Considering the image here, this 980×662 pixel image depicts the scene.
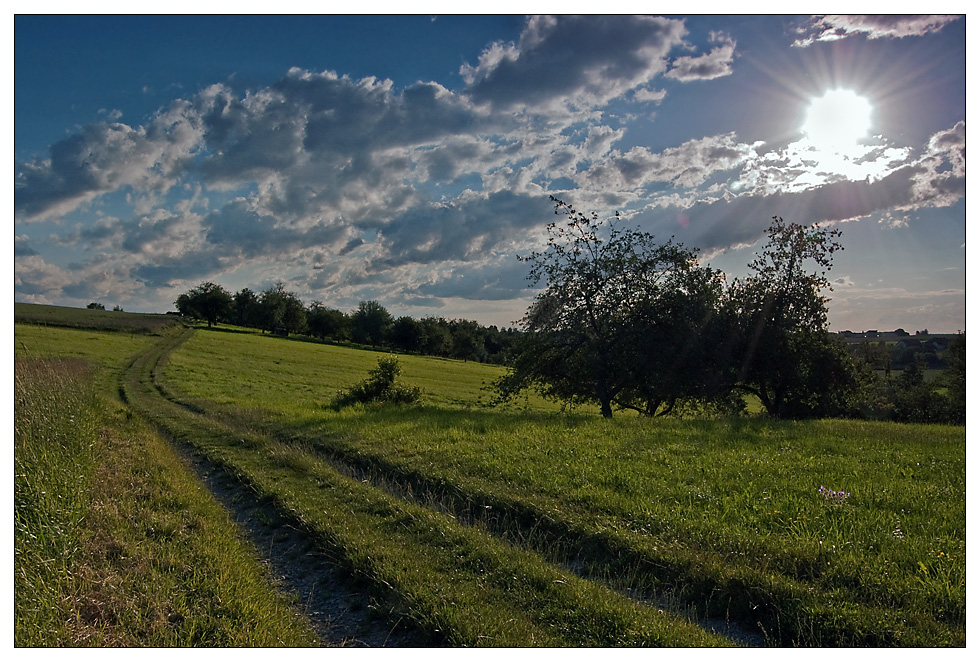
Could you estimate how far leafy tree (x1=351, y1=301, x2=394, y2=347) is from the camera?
111 m

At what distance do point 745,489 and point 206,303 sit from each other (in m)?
111

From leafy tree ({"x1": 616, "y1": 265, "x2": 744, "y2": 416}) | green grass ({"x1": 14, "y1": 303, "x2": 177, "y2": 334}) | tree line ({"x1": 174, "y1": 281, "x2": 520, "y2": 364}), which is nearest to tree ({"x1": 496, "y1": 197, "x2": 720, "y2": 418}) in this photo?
leafy tree ({"x1": 616, "y1": 265, "x2": 744, "y2": 416})

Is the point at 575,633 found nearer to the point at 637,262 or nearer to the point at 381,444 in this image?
the point at 381,444

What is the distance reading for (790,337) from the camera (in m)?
23.2

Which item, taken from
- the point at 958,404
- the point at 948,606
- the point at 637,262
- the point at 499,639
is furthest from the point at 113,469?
the point at 958,404

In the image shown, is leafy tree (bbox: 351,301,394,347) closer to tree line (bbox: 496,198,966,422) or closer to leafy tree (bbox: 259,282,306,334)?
leafy tree (bbox: 259,282,306,334)

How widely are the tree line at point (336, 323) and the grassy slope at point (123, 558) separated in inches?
3491

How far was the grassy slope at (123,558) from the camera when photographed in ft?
15.8

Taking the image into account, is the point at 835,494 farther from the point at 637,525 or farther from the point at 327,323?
the point at 327,323

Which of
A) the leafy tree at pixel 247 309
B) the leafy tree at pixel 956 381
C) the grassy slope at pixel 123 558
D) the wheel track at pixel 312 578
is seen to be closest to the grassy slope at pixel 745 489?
the wheel track at pixel 312 578

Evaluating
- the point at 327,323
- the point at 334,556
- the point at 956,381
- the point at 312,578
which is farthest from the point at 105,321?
the point at 956,381

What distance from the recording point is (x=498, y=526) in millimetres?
7820

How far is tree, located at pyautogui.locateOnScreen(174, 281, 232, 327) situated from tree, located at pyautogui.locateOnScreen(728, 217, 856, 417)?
333 ft

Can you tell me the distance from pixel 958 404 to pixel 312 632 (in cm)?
4375
